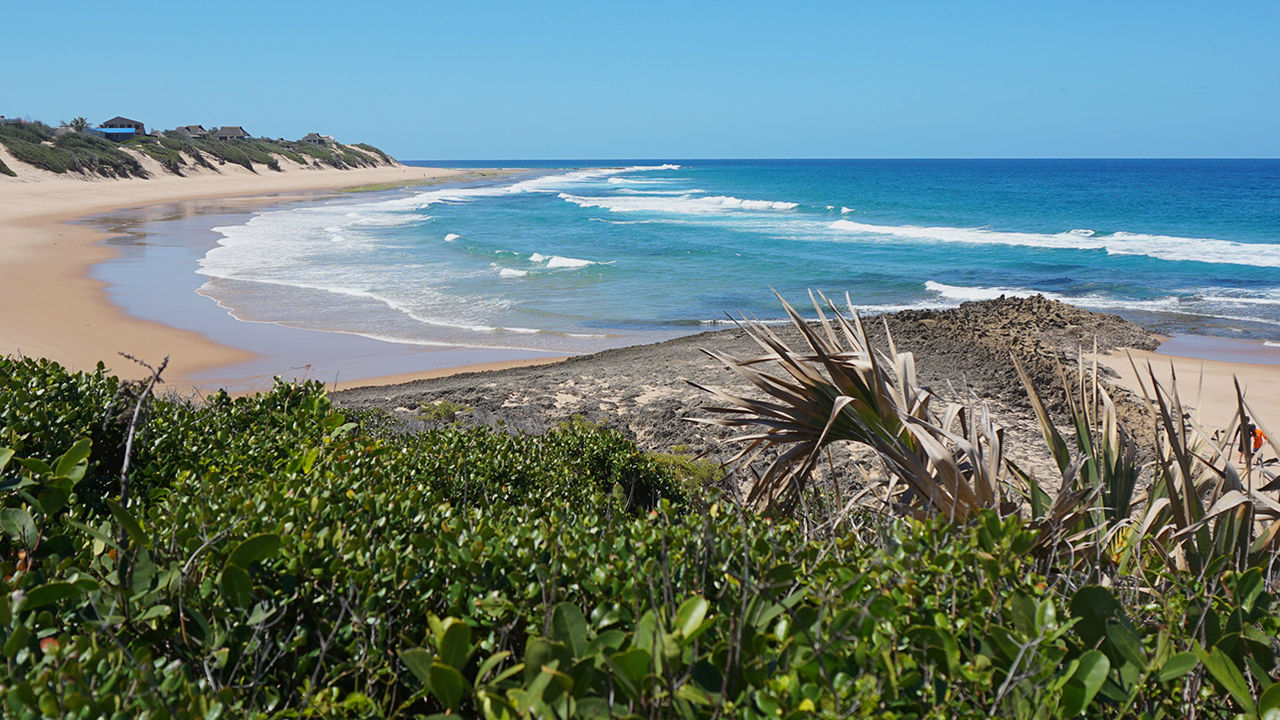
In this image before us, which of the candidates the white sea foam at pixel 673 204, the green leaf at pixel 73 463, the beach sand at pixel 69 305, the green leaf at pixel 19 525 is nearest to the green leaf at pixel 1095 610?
the green leaf at pixel 19 525

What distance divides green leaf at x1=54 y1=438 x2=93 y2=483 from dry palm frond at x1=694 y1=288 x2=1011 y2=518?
217cm

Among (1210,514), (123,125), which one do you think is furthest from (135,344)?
(123,125)

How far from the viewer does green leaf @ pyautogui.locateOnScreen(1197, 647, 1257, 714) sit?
171cm

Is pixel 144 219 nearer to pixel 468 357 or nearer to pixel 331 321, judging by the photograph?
pixel 331 321

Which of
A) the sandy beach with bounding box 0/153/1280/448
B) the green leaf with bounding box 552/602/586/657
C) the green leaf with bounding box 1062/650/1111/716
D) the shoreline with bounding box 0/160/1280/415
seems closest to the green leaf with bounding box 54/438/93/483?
the green leaf with bounding box 552/602/586/657

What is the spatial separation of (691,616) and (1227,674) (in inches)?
43.8

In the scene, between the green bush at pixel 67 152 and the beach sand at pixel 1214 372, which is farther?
the green bush at pixel 67 152

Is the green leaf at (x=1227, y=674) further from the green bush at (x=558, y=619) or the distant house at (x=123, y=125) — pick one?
the distant house at (x=123, y=125)

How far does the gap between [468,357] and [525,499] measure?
8908 mm

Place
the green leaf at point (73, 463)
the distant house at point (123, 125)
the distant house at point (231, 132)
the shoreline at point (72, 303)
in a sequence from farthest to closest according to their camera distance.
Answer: the distant house at point (231, 132), the distant house at point (123, 125), the shoreline at point (72, 303), the green leaf at point (73, 463)

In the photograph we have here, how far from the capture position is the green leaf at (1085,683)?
1639mm

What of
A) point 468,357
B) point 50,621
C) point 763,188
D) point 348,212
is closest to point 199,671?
point 50,621

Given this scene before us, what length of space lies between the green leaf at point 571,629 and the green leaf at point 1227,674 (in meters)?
1.26

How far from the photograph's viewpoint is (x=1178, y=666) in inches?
67.9
